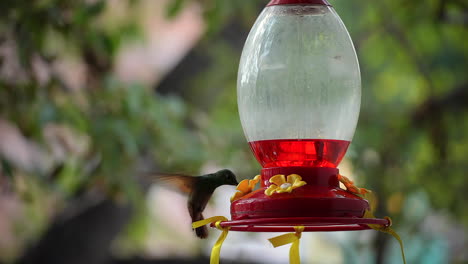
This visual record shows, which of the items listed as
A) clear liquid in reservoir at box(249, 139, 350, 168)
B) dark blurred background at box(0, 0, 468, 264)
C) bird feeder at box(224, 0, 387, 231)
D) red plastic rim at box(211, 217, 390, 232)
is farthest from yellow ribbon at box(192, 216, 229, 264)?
dark blurred background at box(0, 0, 468, 264)

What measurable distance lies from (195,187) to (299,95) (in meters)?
0.46

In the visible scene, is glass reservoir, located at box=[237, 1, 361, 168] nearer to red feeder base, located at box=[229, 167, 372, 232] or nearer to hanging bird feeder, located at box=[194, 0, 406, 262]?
hanging bird feeder, located at box=[194, 0, 406, 262]

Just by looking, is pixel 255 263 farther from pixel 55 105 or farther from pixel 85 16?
pixel 85 16

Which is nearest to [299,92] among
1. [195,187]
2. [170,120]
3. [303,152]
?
[303,152]

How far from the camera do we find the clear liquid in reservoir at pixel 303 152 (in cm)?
197

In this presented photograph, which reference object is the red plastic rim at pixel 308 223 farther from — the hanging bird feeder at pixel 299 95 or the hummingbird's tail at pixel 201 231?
the hummingbird's tail at pixel 201 231

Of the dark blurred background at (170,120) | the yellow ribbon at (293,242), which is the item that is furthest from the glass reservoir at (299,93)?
the dark blurred background at (170,120)

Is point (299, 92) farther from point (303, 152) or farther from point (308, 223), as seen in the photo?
point (308, 223)

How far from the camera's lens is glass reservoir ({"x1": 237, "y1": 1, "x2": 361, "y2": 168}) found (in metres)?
1.97

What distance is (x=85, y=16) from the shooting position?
3217 millimetres

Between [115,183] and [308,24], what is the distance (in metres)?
2.03

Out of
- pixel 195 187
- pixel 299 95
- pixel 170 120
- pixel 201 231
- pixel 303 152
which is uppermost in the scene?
pixel 299 95

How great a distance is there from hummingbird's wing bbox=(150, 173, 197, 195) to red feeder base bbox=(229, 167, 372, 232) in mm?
413

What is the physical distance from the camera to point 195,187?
7.38 ft
